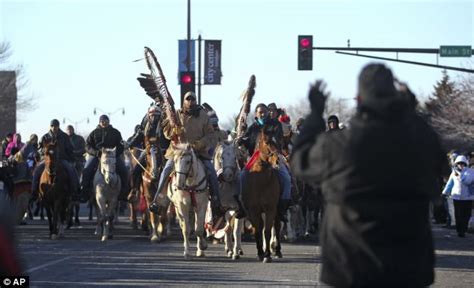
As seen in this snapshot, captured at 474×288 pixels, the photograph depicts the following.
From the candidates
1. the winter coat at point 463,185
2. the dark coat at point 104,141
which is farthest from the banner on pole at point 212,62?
the dark coat at point 104,141

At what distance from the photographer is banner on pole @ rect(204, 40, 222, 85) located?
4516 cm

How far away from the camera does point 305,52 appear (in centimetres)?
3775

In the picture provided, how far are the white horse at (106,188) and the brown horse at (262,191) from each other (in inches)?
231

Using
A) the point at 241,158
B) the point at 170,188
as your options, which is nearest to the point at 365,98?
the point at 170,188

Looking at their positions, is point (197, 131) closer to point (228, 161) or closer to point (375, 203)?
point (228, 161)

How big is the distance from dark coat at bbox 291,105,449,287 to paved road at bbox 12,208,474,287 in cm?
751

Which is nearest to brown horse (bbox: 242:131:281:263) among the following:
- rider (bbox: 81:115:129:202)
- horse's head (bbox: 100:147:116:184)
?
horse's head (bbox: 100:147:116:184)

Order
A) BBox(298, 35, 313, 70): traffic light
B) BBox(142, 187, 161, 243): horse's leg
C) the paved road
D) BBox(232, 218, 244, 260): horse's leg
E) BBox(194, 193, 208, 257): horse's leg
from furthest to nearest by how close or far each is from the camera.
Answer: BBox(298, 35, 313, 70): traffic light, BBox(142, 187, 161, 243): horse's leg, BBox(194, 193, 208, 257): horse's leg, BBox(232, 218, 244, 260): horse's leg, the paved road

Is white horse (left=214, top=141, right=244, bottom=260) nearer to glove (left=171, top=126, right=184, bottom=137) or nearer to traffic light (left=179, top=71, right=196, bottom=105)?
glove (left=171, top=126, right=184, bottom=137)

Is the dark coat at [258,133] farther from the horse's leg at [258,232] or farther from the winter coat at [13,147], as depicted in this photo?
the winter coat at [13,147]

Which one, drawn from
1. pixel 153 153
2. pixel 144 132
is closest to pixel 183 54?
pixel 144 132

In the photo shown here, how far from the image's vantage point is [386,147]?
24.1 ft

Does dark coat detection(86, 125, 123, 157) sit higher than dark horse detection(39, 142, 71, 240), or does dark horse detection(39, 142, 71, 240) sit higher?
dark coat detection(86, 125, 123, 157)

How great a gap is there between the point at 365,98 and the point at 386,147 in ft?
1.12
